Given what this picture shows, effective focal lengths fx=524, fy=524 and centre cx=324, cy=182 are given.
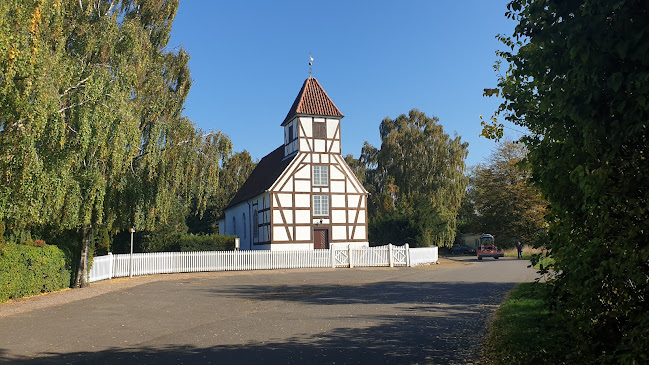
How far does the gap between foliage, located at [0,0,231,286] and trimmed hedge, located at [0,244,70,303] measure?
793mm

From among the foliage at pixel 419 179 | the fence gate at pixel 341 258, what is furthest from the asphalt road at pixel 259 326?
the foliage at pixel 419 179

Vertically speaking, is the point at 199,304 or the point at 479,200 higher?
the point at 479,200

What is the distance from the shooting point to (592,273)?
430cm

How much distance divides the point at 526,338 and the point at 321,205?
2818 centimetres

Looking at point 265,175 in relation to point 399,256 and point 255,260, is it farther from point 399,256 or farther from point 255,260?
point 399,256

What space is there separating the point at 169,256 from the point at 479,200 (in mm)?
34169

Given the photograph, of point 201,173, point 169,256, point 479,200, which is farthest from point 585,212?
point 479,200

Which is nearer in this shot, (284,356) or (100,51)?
(284,356)

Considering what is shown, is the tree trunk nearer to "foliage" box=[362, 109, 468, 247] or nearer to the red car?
"foliage" box=[362, 109, 468, 247]

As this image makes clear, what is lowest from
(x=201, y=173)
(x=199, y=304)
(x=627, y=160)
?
(x=199, y=304)

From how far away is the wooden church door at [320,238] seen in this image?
3603 cm

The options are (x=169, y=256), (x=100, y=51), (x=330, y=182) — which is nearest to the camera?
(x=100, y=51)

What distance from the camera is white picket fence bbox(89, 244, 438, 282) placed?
27156mm

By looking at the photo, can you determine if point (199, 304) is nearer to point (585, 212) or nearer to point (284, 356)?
point (284, 356)
